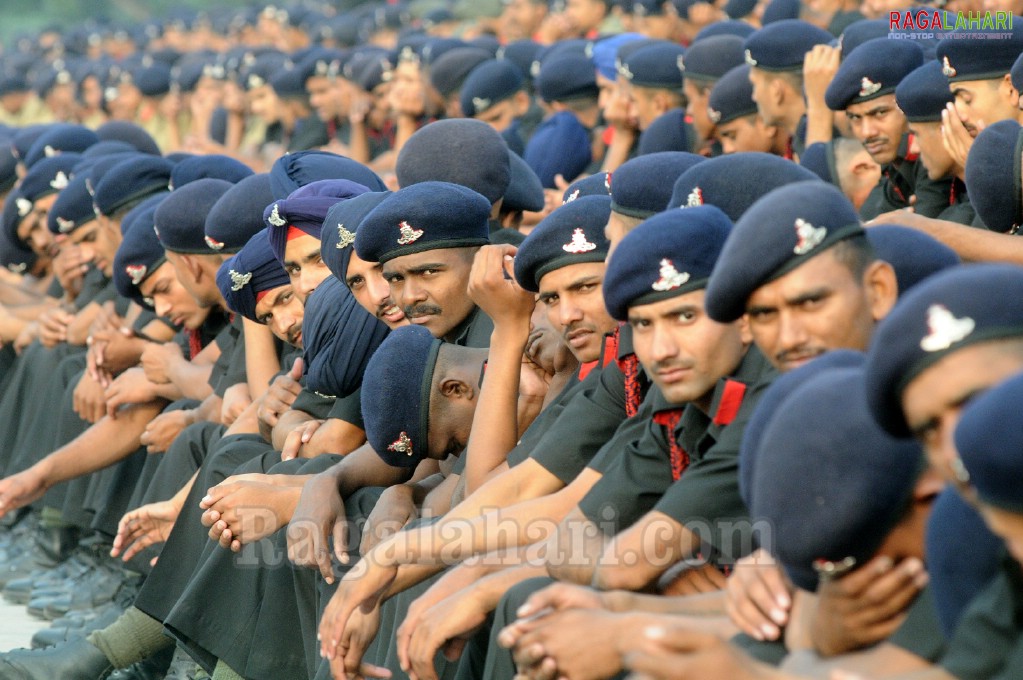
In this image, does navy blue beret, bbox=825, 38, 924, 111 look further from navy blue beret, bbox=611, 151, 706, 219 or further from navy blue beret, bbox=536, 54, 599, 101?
navy blue beret, bbox=536, 54, 599, 101

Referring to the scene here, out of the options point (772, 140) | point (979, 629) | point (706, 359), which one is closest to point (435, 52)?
point (772, 140)

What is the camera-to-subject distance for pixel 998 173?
14.2 ft

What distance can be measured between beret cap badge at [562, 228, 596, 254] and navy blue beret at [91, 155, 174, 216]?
417 cm

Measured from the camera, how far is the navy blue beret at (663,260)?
3242 mm

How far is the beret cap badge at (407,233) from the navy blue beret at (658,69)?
346 centimetres

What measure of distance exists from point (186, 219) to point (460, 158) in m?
1.42

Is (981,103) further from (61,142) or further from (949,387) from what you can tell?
(61,142)

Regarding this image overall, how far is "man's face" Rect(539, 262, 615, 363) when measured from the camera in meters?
3.97

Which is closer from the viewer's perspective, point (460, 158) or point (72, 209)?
point (460, 158)

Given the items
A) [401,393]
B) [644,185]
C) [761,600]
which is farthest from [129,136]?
[761,600]

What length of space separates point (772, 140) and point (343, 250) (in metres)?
2.43

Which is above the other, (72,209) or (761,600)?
(761,600)

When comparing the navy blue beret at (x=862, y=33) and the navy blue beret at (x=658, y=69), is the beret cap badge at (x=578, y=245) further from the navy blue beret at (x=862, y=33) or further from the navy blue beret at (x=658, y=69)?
the navy blue beret at (x=658, y=69)

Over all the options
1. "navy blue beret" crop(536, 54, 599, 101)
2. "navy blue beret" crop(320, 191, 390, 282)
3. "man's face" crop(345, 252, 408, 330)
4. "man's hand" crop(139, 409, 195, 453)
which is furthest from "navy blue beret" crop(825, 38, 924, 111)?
"navy blue beret" crop(536, 54, 599, 101)
